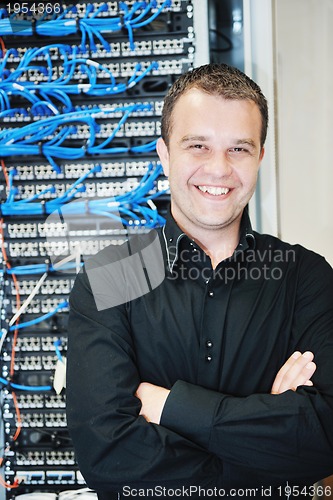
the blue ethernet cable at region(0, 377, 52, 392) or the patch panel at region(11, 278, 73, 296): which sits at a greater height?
the patch panel at region(11, 278, 73, 296)

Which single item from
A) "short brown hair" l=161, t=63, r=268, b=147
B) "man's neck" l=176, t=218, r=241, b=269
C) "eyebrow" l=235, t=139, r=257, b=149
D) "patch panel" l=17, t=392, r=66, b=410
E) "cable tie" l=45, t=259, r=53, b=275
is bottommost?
"patch panel" l=17, t=392, r=66, b=410

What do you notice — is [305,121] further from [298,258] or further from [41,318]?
[41,318]

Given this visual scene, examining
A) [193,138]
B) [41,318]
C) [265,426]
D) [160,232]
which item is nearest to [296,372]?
[265,426]

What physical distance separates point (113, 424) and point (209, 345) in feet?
1.04

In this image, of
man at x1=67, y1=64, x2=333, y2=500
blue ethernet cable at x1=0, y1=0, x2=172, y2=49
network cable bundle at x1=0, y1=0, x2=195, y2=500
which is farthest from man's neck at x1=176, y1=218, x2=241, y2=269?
blue ethernet cable at x1=0, y1=0, x2=172, y2=49

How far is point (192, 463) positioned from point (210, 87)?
3.11 ft

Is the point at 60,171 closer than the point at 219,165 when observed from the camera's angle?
No

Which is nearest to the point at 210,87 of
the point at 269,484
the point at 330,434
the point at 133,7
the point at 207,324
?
the point at 207,324

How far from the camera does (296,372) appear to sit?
1339mm

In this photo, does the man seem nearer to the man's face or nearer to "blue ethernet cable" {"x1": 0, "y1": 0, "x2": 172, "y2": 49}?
the man's face

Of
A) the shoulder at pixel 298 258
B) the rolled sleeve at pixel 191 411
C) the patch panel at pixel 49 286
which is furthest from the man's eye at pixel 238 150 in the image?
the patch panel at pixel 49 286

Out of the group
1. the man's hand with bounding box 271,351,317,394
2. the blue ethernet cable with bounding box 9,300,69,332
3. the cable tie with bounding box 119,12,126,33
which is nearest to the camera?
the man's hand with bounding box 271,351,317,394

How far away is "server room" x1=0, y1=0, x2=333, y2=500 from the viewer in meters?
1.32

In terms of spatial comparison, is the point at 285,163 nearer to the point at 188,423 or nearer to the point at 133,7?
the point at 133,7
